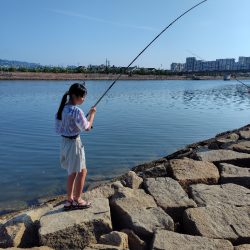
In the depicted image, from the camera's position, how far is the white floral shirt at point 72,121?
163 inches

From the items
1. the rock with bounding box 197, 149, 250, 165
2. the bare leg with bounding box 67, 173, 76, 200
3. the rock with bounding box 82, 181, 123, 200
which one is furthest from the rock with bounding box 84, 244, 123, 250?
the rock with bounding box 197, 149, 250, 165

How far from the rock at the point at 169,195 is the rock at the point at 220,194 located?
0.52ft

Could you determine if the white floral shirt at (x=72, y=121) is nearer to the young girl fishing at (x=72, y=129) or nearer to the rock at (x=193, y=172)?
the young girl fishing at (x=72, y=129)

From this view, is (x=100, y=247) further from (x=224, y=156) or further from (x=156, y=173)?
(x=224, y=156)

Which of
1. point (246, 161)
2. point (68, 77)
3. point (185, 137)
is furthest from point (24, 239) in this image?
point (68, 77)

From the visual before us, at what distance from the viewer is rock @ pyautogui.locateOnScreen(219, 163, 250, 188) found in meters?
5.69

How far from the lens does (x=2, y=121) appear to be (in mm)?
17234

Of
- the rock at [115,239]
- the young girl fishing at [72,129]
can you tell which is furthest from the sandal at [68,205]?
the rock at [115,239]

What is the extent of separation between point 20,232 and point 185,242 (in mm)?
1677

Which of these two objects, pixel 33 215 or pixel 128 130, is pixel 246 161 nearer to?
pixel 33 215

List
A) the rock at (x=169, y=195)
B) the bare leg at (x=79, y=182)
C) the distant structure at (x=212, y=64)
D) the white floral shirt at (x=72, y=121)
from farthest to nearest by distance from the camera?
the distant structure at (x=212, y=64) → the rock at (x=169, y=195) → the bare leg at (x=79, y=182) → the white floral shirt at (x=72, y=121)

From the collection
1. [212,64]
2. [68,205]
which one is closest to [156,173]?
[68,205]

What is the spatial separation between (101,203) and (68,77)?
72885 mm

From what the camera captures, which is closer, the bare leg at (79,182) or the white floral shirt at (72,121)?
the white floral shirt at (72,121)
